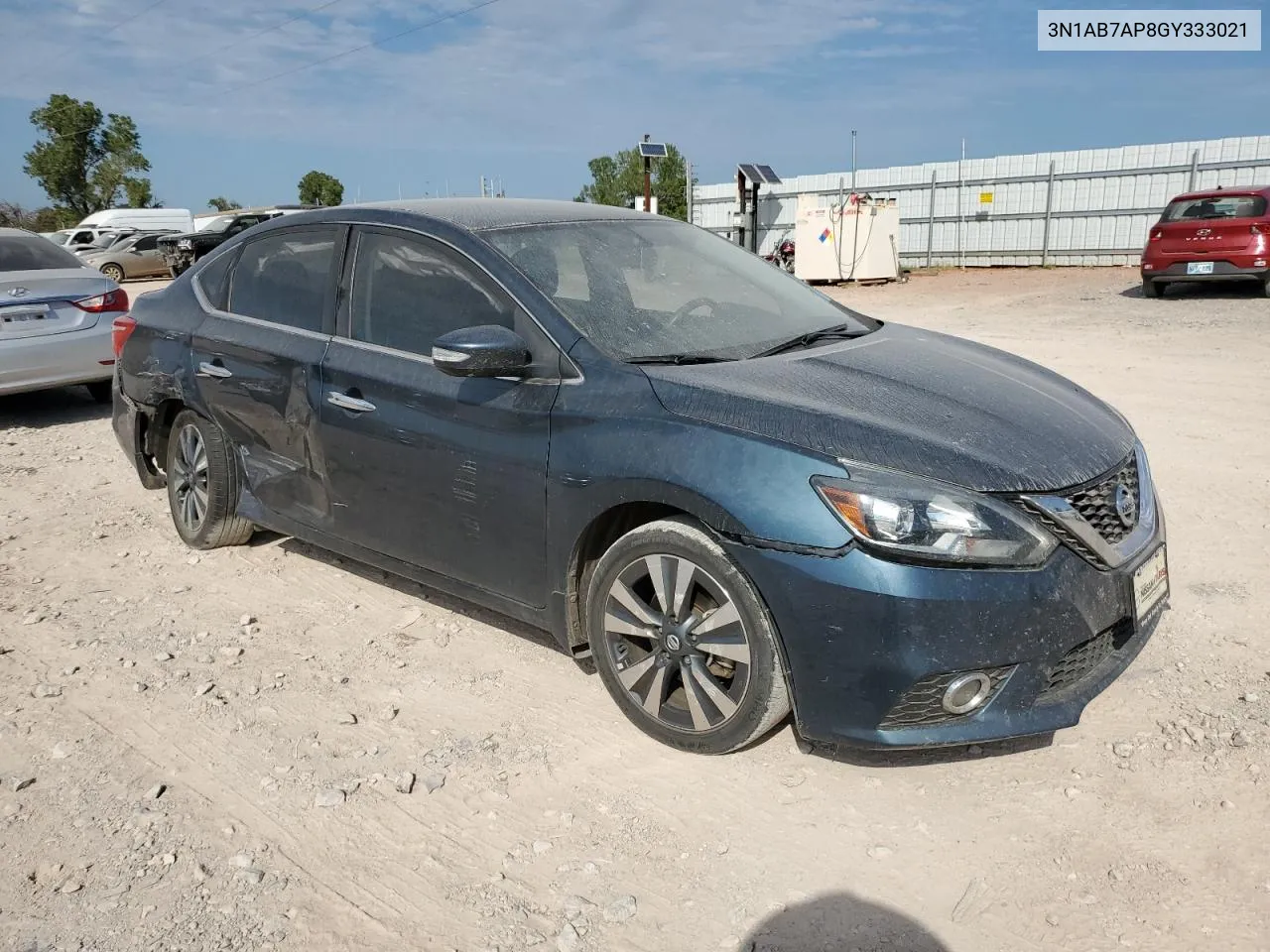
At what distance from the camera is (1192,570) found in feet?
14.4

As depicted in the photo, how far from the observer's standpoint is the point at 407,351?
12.3 feet

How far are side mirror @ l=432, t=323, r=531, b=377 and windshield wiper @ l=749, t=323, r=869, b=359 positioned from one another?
82 centimetres

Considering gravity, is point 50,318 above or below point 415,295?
below

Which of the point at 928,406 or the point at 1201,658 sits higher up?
the point at 928,406

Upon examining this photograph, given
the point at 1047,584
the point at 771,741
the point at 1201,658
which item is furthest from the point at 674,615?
the point at 1201,658

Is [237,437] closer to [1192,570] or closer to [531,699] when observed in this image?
[531,699]

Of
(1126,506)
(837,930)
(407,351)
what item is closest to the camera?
(837,930)

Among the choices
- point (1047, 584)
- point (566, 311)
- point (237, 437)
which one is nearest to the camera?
point (1047, 584)

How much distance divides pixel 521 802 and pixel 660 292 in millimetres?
1888

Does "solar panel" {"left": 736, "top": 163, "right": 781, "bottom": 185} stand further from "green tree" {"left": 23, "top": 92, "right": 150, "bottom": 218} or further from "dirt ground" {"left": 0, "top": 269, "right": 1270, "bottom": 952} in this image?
"green tree" {"left": 23, "top": 92, "right": 150, "bottom": 218}

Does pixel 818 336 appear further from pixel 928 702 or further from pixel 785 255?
pixel 785 255

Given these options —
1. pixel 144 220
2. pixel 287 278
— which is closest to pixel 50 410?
pixel 287 278

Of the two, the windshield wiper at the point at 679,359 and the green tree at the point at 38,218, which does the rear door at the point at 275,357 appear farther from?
the green tree at the point at 38,218

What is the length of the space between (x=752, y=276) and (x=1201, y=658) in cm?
223
